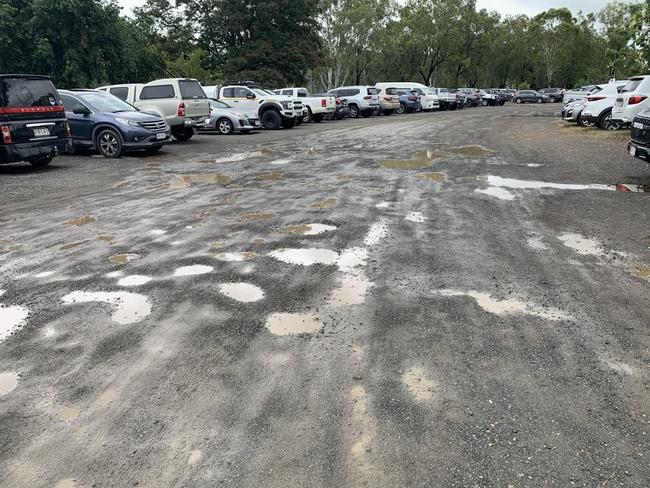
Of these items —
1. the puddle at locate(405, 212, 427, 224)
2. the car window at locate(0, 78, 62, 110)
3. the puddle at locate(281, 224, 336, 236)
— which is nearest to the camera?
the puddle at locate(281, 224, 336, 236)

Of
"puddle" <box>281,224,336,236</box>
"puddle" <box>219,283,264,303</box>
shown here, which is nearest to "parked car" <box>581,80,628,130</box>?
"puddle" <box>281,224,336,236</box>

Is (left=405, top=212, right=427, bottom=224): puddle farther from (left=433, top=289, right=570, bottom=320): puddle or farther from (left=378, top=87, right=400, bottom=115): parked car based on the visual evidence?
(left=378, top=87, right=400, bottom=115): parked car

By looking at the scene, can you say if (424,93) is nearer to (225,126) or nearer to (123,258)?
(225,126)

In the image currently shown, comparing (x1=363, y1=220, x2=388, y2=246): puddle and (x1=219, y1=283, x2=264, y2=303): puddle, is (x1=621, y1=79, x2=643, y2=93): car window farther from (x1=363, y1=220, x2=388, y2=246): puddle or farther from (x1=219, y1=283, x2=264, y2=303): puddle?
(x1=219, y1=283, x2=264, y2=303): puddle

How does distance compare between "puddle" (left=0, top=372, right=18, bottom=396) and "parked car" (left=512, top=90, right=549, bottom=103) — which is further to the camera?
"parked car" (left=512, top=90, right=549, bottom=103)

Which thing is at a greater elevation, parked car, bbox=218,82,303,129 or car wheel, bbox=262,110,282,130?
parked car, bbox=218,82,303,129

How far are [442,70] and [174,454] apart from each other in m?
78.9

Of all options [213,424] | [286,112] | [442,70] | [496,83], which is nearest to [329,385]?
[213,424]

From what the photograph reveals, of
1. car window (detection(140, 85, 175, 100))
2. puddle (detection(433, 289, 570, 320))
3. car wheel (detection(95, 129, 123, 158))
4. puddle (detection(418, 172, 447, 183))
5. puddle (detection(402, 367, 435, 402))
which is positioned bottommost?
puddle (detection(402, 367, 435, 402))

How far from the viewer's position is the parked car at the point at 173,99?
17219 mm

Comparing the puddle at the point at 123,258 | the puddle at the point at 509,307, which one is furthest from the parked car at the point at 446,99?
the puddle at the point at 509,307

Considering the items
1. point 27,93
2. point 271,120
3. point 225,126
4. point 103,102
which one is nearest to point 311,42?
point 271,120

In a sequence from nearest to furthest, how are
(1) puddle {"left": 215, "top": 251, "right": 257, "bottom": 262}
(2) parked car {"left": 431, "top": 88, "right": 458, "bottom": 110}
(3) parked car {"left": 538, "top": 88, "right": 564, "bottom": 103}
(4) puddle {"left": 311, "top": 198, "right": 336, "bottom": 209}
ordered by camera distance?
(1) puddle {"left": 215, "top": 251, "right": 257, "bottom": 262} → (4) puddle {"left": 311, "top": 198, "right": 336, "bottom": 209} → (2) parked car {"left": 431, "top": 88, "right": 458, "bottom": 110} → (3) parked car {"left": 538, "top": 88, "right": 564, "bottom": 103}

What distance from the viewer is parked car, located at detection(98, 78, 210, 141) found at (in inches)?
678
